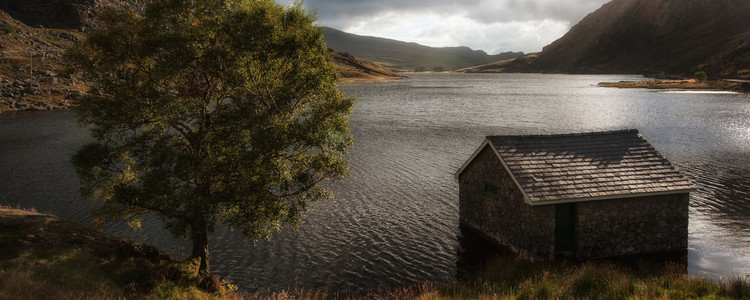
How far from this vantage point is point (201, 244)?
19.1 meters

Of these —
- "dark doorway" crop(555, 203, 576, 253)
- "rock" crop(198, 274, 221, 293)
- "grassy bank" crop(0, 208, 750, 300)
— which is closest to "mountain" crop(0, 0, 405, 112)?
"dark doorway" crop(555, 203, 576, 253)

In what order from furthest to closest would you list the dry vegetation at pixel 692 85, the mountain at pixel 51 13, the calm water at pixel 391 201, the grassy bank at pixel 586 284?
the mountain at pixel 51 13 < the dry vegetation at pixel 692 85 < the calm water at pixel 391 201 < the grassy bank at pixel 586 284

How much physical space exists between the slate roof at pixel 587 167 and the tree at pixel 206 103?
8722mm

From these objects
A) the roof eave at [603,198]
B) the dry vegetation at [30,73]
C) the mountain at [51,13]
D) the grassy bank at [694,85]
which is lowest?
the roof eave at [603,198]

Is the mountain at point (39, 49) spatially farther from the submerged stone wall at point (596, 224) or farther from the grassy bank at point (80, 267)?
the grassy bank at point (80, 267)

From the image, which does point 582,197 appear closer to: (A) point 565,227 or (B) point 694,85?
(A) point 565,227

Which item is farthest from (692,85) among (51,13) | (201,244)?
(51,13)

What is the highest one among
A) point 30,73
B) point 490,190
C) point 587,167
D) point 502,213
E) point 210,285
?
point 30,73

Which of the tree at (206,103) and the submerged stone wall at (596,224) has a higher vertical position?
the tree at (206,103)

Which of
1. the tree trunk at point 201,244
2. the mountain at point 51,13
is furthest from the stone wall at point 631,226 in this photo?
the mountain at point 51,13

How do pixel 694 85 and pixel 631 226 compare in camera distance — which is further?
pixel 694 85

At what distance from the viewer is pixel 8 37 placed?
12019cm

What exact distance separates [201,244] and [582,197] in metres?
16.5

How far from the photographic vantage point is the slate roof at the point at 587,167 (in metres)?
19.9
